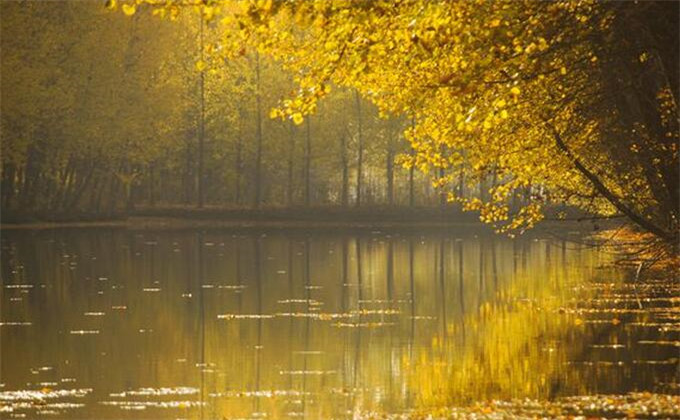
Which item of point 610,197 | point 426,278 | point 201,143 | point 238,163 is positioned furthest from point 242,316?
point 238,163

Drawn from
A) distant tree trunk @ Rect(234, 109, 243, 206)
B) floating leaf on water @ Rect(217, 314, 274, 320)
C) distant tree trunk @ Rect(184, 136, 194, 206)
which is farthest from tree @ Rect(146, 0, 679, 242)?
distant tree trunk @ Rect(184, 136, 194, 206)

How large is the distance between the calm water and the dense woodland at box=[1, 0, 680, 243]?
211 centimetres

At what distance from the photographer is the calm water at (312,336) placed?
18922 mm

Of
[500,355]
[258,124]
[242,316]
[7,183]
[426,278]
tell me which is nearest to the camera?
[500,355]

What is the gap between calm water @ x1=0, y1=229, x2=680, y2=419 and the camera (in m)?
18.9

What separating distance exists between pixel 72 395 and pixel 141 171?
76.3 meters

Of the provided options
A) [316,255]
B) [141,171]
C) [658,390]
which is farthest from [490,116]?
[141,171]

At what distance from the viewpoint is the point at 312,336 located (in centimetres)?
2642

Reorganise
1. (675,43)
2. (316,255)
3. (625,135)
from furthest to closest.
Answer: (316,255) < (625,135) < (675,43)

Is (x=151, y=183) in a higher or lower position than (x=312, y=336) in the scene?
higher

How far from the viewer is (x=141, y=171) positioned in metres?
94.7

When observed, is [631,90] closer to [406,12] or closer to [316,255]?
[406,12]

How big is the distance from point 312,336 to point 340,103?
73178 mm

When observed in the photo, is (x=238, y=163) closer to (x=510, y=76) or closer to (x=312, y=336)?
(x=312, y=336)
